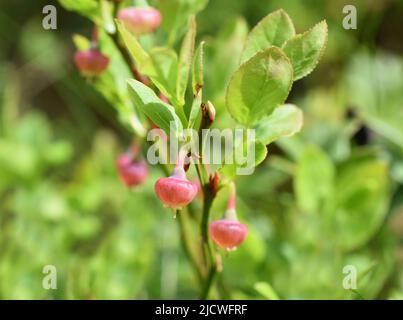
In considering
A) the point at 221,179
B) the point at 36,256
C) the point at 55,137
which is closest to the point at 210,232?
the point at 221,179

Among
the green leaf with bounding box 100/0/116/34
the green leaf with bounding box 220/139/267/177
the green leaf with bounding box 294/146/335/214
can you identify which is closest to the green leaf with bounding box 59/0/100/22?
the green leaf with bounding box 100/0/116/34

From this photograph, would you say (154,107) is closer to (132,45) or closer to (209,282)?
(132,45)

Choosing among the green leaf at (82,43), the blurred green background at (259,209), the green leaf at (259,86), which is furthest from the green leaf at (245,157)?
the green leaf at (82,43)

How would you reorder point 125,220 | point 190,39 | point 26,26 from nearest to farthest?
point 190,39 < point 125,220 < point 26,26

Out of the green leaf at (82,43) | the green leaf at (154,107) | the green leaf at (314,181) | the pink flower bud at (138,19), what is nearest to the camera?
the green leaf at (154,107)

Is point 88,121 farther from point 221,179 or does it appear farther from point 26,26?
point 221,179

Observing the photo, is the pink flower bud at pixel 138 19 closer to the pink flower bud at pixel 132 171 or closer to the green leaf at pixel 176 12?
the green leaf at pixel 176 12
